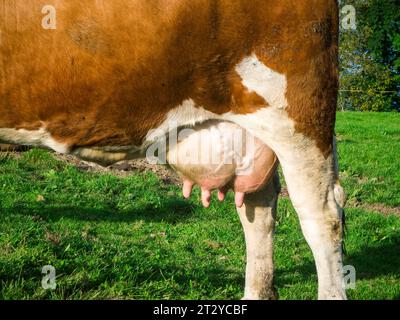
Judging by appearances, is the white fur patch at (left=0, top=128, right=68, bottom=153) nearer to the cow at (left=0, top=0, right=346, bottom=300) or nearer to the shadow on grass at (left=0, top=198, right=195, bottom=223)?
the cow at (left=0, top=0, right=346, bottom=300)

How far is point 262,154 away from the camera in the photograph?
306 centimetres

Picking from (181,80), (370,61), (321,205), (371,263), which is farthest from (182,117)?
(370,61)

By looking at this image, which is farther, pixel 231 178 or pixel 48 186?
pixel 48 186

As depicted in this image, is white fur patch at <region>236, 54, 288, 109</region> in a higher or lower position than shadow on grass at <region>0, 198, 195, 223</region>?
higher

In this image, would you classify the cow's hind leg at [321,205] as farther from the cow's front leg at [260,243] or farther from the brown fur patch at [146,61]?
the cow's front leg at [260,243]

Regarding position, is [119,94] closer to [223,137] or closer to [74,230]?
[223,137]

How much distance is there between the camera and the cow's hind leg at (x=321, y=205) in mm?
2945

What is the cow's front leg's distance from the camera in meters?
3.60

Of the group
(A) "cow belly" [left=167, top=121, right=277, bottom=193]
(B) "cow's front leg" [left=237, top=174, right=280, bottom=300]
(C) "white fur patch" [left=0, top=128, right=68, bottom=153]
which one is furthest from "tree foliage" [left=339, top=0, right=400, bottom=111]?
(C) "white fur patch" [left=0, top=128, right=68, bottom=153]

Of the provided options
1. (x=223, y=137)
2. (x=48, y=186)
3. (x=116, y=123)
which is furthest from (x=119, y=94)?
(x=48, y=186)

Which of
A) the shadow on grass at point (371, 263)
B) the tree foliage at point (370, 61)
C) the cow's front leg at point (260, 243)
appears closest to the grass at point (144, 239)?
the shadow on grass at point (371, 263)

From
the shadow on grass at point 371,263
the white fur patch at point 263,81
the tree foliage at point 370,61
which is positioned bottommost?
the shadow on grass at point 371,263

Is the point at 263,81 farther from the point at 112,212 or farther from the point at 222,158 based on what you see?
the point at 112,212
